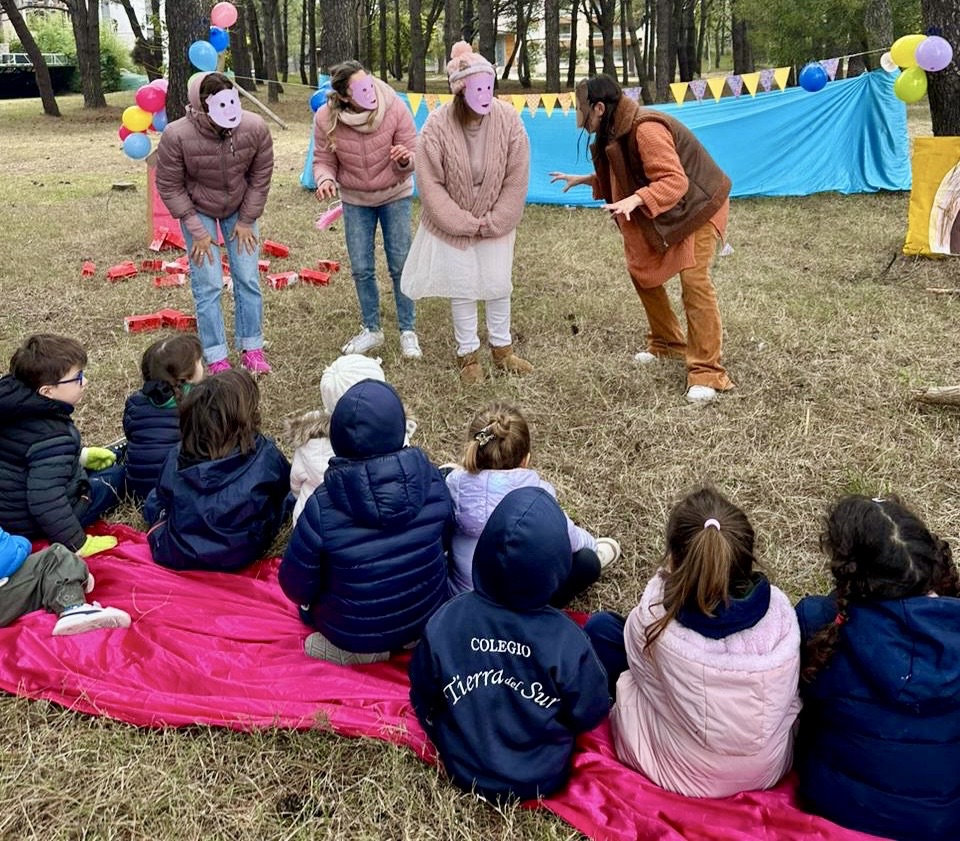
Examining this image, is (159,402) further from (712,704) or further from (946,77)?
(946,77)

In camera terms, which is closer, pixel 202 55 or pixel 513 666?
pixel 513 666

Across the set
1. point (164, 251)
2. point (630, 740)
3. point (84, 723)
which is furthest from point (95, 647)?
point (164, 251)

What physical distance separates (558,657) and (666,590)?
290 mm

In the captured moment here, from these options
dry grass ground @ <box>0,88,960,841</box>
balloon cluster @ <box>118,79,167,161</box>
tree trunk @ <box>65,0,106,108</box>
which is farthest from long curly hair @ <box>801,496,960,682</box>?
tree trunk @ <box>65,0,106,108</box>

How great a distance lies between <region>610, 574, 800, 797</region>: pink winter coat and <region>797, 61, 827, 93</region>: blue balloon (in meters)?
8.70

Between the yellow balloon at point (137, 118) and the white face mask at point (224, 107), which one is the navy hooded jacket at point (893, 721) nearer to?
the white face mask at point (224, 107)

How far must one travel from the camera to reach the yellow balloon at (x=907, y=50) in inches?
264

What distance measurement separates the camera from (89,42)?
70.9ft

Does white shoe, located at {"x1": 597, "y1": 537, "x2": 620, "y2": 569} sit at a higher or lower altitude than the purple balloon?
lower

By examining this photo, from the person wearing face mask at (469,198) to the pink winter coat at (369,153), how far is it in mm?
410

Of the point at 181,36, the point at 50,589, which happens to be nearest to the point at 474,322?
the point at 50,589

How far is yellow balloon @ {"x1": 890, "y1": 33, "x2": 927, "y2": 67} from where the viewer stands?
6699 mm

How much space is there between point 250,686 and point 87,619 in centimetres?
60

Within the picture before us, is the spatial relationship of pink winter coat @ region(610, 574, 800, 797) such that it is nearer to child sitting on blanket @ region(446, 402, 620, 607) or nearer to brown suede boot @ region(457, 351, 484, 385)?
child sitting on blanket @ region(446, 402, 620, 607)
